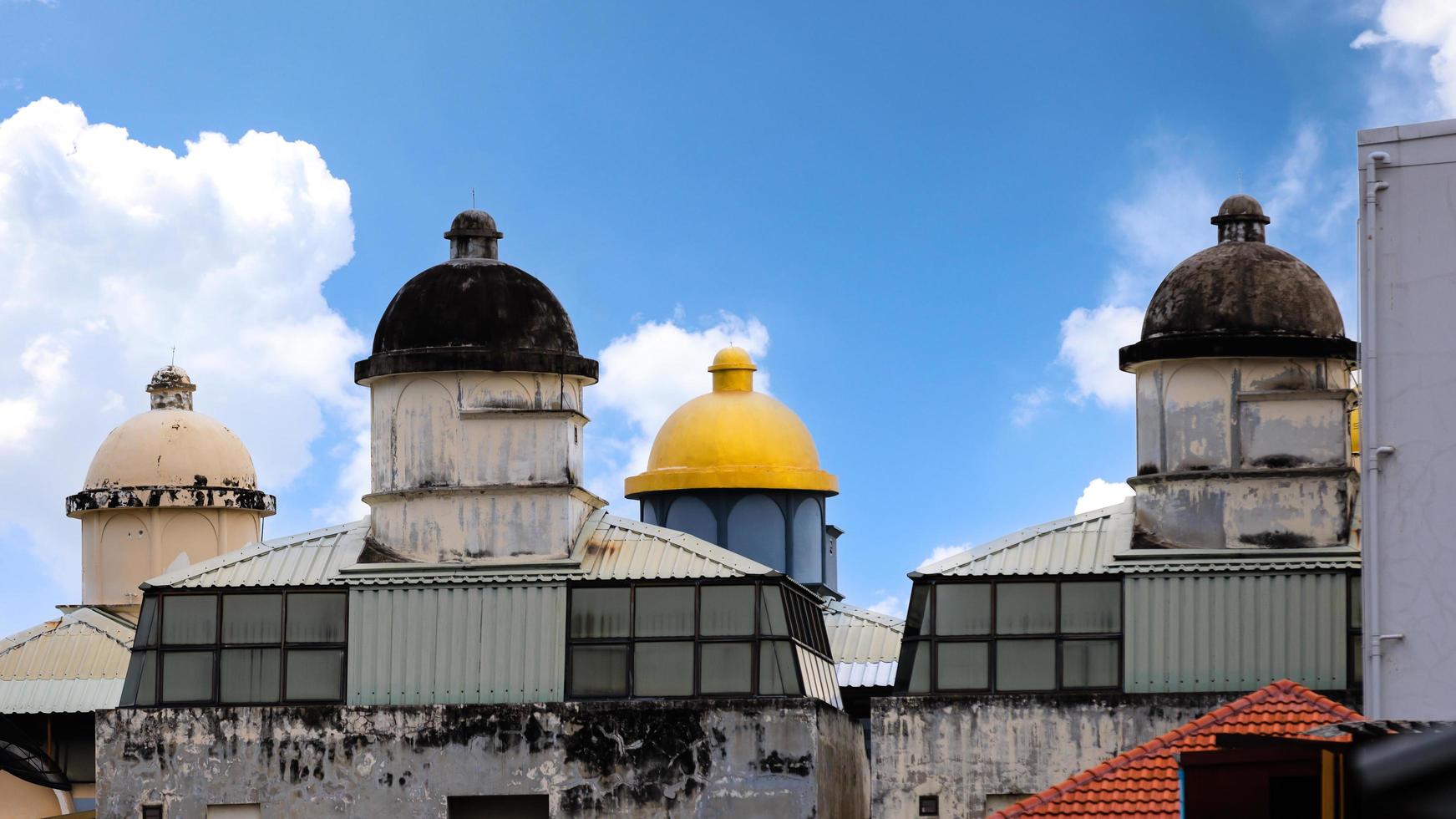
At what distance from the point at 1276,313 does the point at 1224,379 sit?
1472mm

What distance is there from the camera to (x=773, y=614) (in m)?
36.2

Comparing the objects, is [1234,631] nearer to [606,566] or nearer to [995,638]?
[995,638]

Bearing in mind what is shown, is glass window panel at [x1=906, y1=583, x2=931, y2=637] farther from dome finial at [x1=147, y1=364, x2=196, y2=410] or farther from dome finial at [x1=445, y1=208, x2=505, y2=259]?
dome finial at [x1=147, y1=364, x2=196, y2=410]

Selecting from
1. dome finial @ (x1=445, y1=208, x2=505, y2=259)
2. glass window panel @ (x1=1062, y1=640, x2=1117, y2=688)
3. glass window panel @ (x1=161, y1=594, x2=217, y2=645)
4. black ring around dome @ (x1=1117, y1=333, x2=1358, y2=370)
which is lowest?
glass window panel @ (x1=1062, y1=640, x2=1117, y2=688)

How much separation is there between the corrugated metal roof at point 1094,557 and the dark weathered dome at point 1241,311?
3.16 m

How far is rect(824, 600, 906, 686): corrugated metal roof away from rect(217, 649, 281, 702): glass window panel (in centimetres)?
1166

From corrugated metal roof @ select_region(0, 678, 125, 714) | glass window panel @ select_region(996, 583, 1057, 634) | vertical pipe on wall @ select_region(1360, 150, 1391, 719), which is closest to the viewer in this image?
vertical pipe on wall @ select_region(1360, 150, 1391, 719)

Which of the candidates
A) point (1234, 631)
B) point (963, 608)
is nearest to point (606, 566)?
point (963, 608)

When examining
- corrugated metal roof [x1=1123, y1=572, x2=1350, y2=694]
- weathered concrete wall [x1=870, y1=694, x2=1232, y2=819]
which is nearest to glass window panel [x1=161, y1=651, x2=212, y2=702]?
weathered concrete wall [x1=870, y1=694, x2=1232, y2=819]

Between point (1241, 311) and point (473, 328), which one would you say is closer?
point (1241, 311)

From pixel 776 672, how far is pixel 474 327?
28.8 feet

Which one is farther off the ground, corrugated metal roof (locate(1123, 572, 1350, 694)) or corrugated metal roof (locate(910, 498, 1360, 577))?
corrugated metal roof (locate(910, 498, 1360, 577))

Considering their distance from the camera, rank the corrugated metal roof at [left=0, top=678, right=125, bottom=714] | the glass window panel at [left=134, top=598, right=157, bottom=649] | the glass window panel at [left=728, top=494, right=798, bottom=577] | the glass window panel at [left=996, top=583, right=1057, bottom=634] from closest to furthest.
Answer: the glass window panel at [left=996, top=583, right=1057, bottom=634] < the glass window panel at [left=134, top=598, right=157, bottom=649] < the corrugated metal roof at [left=0, top=678, right=125, bottom=714] < the glass window panel at [left=728, top=494, right=798, bottom=577]

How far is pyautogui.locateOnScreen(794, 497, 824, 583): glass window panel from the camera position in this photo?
4809 cm
